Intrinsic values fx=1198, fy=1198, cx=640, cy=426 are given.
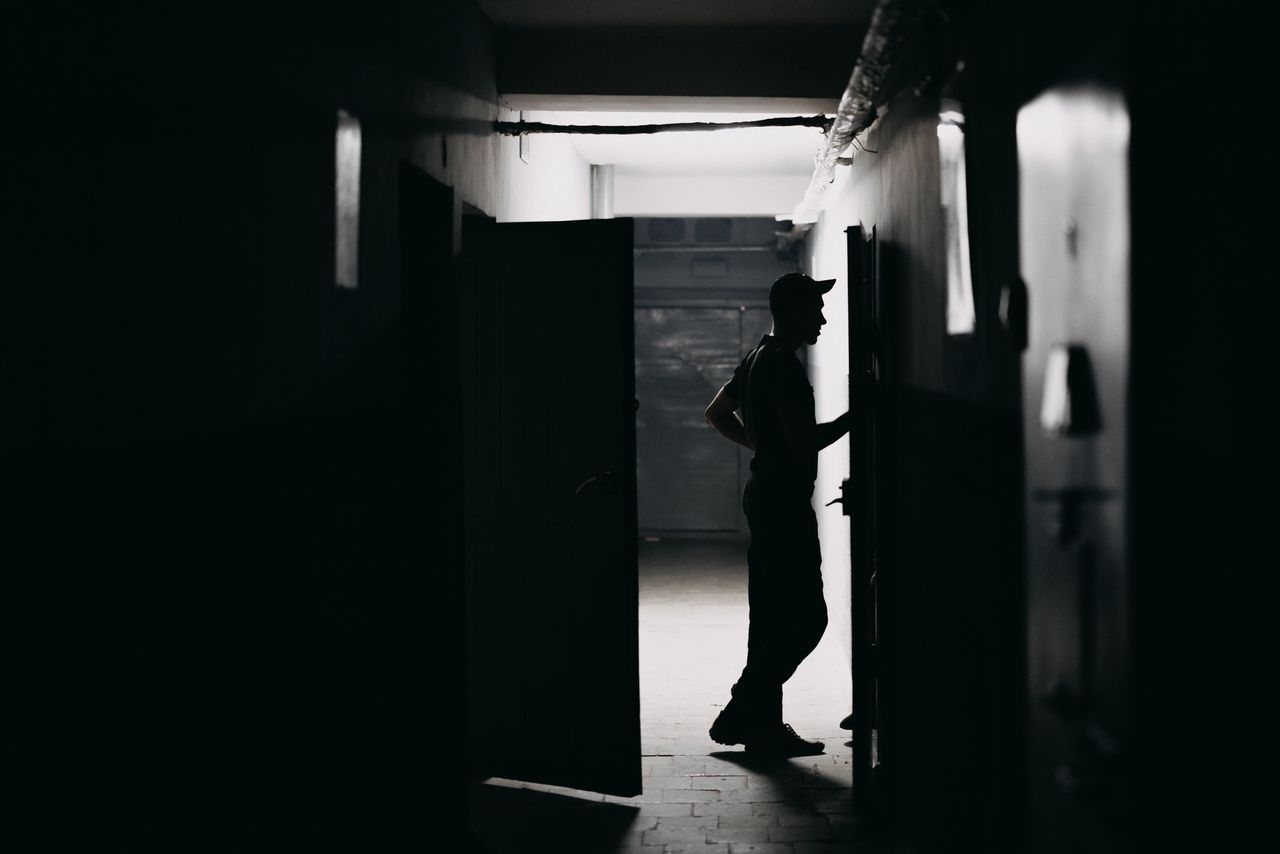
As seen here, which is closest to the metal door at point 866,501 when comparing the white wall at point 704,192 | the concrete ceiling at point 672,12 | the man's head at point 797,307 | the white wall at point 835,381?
the man's head at point 797,307

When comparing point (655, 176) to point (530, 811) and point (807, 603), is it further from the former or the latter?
point (530, 811)

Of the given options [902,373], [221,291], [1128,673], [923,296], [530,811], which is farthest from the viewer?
[530,811]

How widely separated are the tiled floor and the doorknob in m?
1.14

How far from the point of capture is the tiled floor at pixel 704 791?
3.87 meters

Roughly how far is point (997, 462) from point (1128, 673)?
3.50 feet

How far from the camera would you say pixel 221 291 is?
6.75 feet

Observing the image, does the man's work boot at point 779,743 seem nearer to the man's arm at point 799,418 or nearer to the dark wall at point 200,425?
the man's arm at point 799,418

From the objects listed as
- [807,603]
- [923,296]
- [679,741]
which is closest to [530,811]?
[679,741]

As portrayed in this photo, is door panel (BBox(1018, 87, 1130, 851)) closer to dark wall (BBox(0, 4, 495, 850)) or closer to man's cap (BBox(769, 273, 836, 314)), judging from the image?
dark wall (BBox(0, 4, 495, 850))

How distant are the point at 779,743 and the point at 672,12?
9.63 feet

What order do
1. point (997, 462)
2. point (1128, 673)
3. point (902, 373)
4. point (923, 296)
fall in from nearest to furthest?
point (1128, 673) → point (997, 462) → point (923, 296) → point (902, 373)

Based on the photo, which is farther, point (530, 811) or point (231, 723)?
point (530, 811)

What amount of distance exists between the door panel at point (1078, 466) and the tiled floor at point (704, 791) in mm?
2190

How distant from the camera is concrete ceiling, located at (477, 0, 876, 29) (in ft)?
15.2
